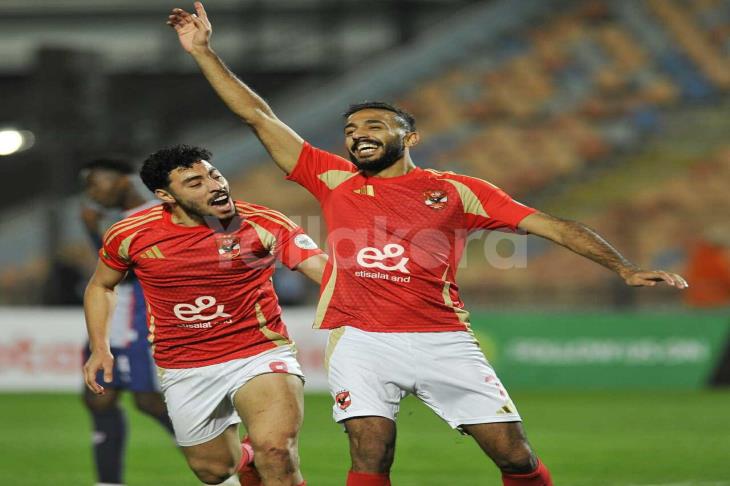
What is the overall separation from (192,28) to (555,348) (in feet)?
34.2

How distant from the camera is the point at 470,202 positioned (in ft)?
19.8

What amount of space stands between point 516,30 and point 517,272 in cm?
531

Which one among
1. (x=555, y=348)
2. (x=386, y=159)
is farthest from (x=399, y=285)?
(x=555, y=348)

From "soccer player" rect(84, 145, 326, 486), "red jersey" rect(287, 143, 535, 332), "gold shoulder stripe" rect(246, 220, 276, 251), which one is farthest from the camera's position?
"gold shoulder stripe" rect(246, 220, 276, 251)

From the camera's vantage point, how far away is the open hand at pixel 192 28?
21.0 ft

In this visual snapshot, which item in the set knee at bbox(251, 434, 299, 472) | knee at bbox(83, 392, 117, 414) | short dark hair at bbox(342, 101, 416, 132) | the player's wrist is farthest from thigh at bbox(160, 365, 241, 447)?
the player's wrist

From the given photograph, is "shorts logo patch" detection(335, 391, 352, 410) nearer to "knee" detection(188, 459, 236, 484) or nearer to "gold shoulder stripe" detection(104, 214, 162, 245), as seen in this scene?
"knee" detection(188, 459, 236, 484)

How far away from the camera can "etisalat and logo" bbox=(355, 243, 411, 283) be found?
5938 mm

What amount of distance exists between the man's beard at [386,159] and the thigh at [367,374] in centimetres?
79

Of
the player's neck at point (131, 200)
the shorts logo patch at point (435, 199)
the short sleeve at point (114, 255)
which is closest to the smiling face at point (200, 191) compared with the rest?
the short sleeve at point (114, 255)

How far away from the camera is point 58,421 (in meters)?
12.9

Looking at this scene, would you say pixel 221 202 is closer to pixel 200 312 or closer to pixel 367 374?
pixel 200 312

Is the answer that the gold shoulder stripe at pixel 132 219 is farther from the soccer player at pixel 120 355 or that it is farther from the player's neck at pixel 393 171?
the soccer player at pixel 120 355

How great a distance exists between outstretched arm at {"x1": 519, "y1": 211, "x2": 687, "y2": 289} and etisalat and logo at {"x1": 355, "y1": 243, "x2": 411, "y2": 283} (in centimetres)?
59
